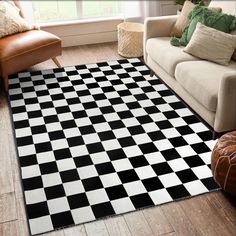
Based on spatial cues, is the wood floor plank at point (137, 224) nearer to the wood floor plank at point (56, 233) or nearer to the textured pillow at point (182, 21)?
the wood floor plank at point (56, 233)

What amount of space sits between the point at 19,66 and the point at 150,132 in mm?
1506

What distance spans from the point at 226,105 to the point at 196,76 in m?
0.39

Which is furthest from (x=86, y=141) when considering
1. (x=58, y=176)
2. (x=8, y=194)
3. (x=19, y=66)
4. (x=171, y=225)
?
(x=19, y=66)

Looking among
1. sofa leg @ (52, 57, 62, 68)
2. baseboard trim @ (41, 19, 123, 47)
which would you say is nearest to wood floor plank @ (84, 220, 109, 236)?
sofa leg @ (52, 57, 62, 68)

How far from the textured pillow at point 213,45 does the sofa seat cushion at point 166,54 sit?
10 cm

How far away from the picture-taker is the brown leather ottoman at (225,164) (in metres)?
2.10

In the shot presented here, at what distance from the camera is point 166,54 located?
3.29m

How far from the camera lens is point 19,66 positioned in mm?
3568

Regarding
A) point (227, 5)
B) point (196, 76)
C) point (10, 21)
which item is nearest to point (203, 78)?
point (196, 76)

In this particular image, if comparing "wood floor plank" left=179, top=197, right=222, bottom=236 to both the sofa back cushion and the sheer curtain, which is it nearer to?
the sofa back cushion

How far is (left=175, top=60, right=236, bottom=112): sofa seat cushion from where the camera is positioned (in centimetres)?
264

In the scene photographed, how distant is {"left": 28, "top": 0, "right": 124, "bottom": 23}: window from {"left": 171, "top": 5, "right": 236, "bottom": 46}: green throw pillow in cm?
165

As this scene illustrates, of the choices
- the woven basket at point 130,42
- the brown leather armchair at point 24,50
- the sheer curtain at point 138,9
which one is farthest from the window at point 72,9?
the brown leather armchair at point 24,50

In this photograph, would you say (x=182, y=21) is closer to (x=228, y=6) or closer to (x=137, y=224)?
(x=228, y=6)
